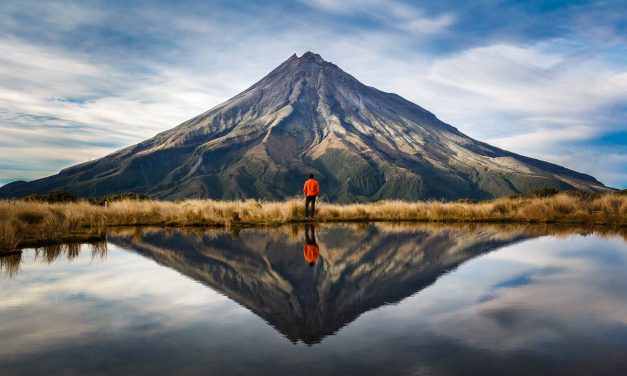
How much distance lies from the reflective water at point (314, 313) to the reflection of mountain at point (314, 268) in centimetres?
4

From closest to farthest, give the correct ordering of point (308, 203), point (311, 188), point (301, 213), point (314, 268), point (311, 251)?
point (314, 268)
point (311, 251)
point (311, 188)
point (308, 203)
point (301, 213)

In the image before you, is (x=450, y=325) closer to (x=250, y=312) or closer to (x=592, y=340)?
(x=592, y=340)

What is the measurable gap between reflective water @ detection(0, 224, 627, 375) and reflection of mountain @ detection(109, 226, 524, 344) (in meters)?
0.04

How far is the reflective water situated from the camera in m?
4.35

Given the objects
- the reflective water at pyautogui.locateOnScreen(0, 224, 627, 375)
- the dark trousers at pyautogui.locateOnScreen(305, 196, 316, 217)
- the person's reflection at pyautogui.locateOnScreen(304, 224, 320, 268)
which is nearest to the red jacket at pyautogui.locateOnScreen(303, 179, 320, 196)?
the dark trousers at pyautogui.locateOnScreen(305, 196, 316, 217)

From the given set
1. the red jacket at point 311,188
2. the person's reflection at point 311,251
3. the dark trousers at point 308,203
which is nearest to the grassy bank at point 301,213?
the dark trousers at point 308,203

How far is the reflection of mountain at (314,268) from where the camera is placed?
6203 mm

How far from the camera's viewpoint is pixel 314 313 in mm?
6008

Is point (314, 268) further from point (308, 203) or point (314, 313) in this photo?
point (308, 203)

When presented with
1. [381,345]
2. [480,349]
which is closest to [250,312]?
[381,345]

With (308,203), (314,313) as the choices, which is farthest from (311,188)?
(314,313)

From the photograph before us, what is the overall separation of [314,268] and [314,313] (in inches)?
133

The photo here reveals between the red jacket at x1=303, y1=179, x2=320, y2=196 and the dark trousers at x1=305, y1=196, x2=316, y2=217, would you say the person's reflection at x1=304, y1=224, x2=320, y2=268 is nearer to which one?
the red jacket at x1=303, y1=179, x2=320, y2=196

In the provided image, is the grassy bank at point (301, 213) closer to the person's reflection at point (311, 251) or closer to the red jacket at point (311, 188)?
the red jacket at point (311, 188)
